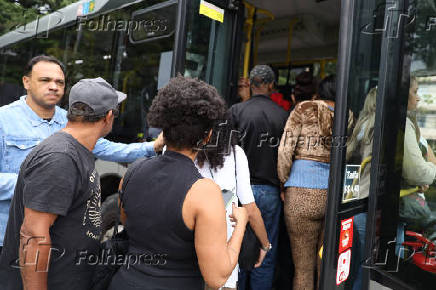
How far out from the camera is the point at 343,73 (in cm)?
178

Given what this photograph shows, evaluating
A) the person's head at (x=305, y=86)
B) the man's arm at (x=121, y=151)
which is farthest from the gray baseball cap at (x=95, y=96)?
the person's head at (x=305, y=86)

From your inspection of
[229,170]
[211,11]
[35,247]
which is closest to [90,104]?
[35,247]

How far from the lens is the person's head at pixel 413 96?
1900 millimetres

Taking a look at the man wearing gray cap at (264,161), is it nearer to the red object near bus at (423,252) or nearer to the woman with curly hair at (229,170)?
the woman with curly hair at (229,170)

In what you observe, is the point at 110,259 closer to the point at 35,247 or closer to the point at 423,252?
the point at 35,247

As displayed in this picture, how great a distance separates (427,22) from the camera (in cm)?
187

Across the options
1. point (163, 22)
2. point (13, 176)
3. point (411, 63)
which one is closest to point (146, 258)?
point (13, 176)

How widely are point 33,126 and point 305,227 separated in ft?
6.24

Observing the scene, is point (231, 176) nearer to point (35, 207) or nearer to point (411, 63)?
point (35, 207)

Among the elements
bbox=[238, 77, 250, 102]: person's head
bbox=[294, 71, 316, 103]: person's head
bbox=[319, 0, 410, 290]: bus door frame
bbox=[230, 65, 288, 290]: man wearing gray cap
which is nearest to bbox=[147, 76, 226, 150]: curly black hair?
bbox=[319, 0, 410, 290]: bus door frame

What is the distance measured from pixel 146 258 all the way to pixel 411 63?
1.59m

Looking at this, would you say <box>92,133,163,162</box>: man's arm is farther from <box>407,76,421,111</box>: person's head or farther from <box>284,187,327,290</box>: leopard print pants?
<box>407,76,421,111</box>: person's head

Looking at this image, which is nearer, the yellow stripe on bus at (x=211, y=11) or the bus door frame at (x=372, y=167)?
the bus door frame at (x=372, y=167)

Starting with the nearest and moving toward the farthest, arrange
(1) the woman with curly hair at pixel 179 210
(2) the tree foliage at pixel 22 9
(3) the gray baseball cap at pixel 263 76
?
(1) the woman with curly hair at pixel 179 210 < (3) the gray baseball cap at pixel 263 76 < (2) the tree foliage at pixel 22 9
